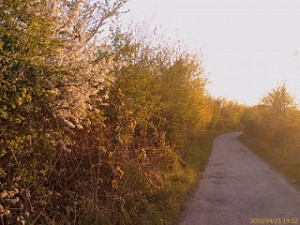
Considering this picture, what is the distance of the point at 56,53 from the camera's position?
570cm

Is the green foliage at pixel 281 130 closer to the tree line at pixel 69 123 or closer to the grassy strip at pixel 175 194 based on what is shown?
the grassy strip at pixel 175 194

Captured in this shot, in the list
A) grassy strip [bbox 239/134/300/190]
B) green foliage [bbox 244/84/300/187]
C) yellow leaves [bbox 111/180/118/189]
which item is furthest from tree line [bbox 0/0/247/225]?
green foliage [bbox 244/84/300/187]

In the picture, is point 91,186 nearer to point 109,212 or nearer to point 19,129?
point 109,212

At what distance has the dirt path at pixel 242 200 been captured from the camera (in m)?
9.20

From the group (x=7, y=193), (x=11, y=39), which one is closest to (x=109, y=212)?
(x=7, y=193)

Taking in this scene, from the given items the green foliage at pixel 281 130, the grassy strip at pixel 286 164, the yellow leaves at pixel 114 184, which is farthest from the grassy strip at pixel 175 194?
the green foliage at pixel 281 130

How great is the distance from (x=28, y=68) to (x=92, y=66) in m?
1.25

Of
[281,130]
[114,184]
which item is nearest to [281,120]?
[281,130]

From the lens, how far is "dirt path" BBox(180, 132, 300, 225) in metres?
9.20

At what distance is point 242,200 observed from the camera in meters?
11.3
